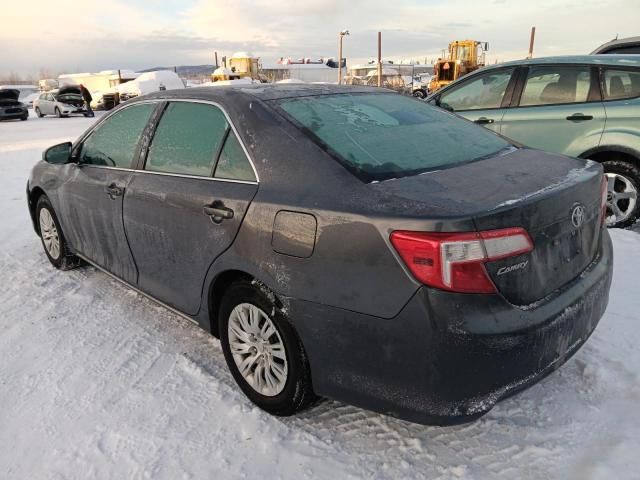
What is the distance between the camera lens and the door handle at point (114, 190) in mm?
3342

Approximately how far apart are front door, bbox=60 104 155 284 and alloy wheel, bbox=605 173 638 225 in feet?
14.5

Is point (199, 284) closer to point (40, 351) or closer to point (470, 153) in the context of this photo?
point (40, 351)

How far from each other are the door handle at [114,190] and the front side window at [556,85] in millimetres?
4377

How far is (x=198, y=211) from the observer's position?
2.70 metres

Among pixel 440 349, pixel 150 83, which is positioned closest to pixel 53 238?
pixel 440 349

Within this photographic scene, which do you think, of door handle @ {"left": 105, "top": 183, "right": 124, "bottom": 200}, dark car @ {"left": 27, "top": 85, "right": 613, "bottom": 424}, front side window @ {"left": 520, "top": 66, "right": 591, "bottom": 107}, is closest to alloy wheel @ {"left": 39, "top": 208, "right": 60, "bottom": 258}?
door handle @ {"left": 105, "top": 183, "right": 124, "bottom": 200}

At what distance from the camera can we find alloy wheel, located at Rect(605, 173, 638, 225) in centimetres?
516

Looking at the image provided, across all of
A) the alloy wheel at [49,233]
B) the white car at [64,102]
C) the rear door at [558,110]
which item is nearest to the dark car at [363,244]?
the alloy wheel at [49,233]

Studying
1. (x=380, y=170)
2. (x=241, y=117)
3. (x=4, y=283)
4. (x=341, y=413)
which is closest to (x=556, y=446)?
(x=341, y=413)

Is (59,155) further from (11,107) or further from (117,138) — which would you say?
(11,107)

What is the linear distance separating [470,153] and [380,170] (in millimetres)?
676

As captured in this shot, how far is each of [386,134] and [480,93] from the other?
4.01 metres

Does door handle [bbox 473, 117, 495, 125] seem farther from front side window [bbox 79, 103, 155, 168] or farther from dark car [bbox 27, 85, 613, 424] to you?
front side window [bbox 79, 103, 155, 168]

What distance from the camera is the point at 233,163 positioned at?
103 inches
